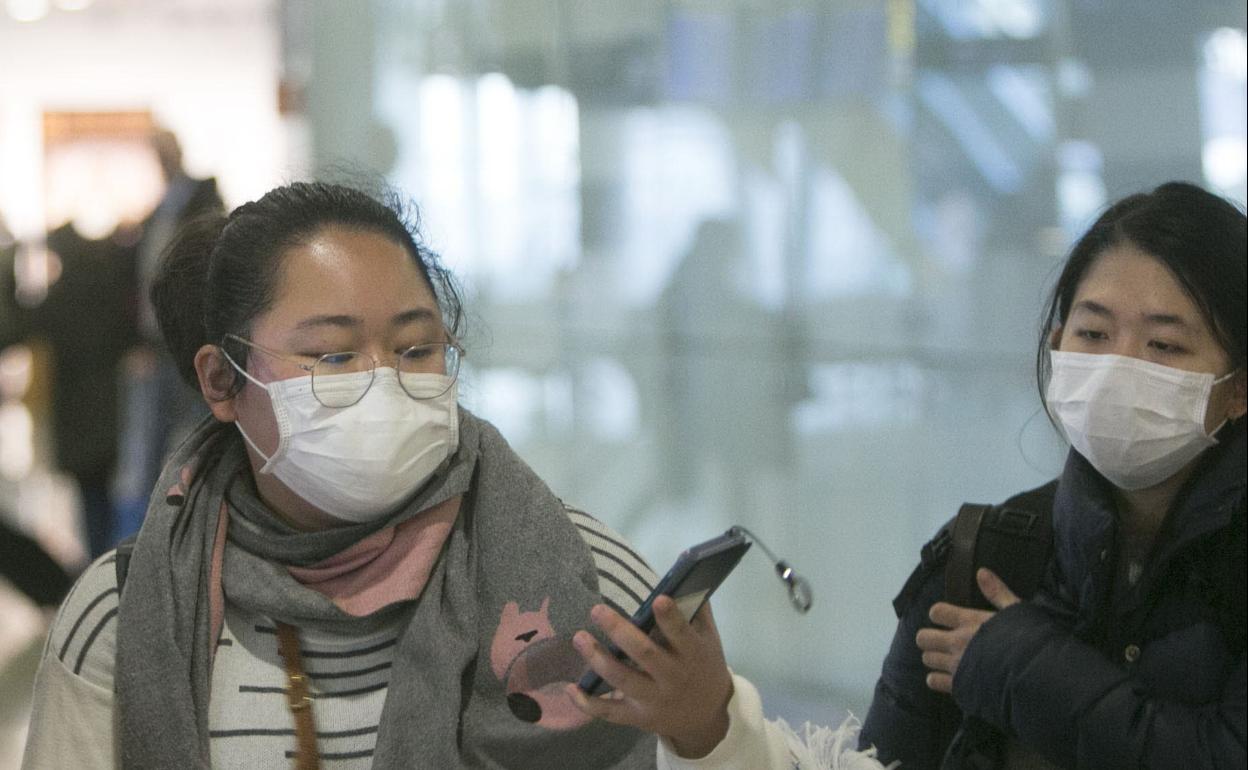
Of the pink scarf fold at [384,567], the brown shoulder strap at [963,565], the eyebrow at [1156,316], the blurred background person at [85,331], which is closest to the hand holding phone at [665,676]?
the pink scarf fold at [384,567]

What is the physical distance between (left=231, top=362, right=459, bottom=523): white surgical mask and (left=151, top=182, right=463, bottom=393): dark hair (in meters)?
0.15

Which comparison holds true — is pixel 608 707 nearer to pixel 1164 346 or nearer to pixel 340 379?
pixel 340 379

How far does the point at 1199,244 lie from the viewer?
6.96 feet

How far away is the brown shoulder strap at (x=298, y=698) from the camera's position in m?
2.06

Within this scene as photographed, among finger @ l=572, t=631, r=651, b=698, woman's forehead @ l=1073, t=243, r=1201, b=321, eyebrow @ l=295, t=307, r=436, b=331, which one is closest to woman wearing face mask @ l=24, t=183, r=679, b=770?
eyebrow @ l=295, t=307, r=436, b=331

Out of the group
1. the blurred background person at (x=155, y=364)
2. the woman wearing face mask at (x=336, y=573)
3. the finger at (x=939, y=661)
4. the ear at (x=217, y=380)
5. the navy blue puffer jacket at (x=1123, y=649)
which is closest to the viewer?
the navy blue puffer jacket at (x=1123, y=649)

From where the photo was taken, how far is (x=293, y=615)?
2.13 meters

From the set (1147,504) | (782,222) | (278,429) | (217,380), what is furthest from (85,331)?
(1147,504)

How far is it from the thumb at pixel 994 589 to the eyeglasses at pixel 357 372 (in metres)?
0.85

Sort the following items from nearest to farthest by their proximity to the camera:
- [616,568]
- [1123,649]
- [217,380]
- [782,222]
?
[1123,649] < [616,568] < [217,380] < [782,222]

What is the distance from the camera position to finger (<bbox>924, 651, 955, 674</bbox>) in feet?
7.16

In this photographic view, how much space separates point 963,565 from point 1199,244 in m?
0.58

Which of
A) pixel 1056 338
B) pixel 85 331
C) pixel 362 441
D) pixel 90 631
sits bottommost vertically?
pixel 90 631

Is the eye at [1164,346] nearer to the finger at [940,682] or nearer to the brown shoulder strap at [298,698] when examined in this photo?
the finger at [940,682]
